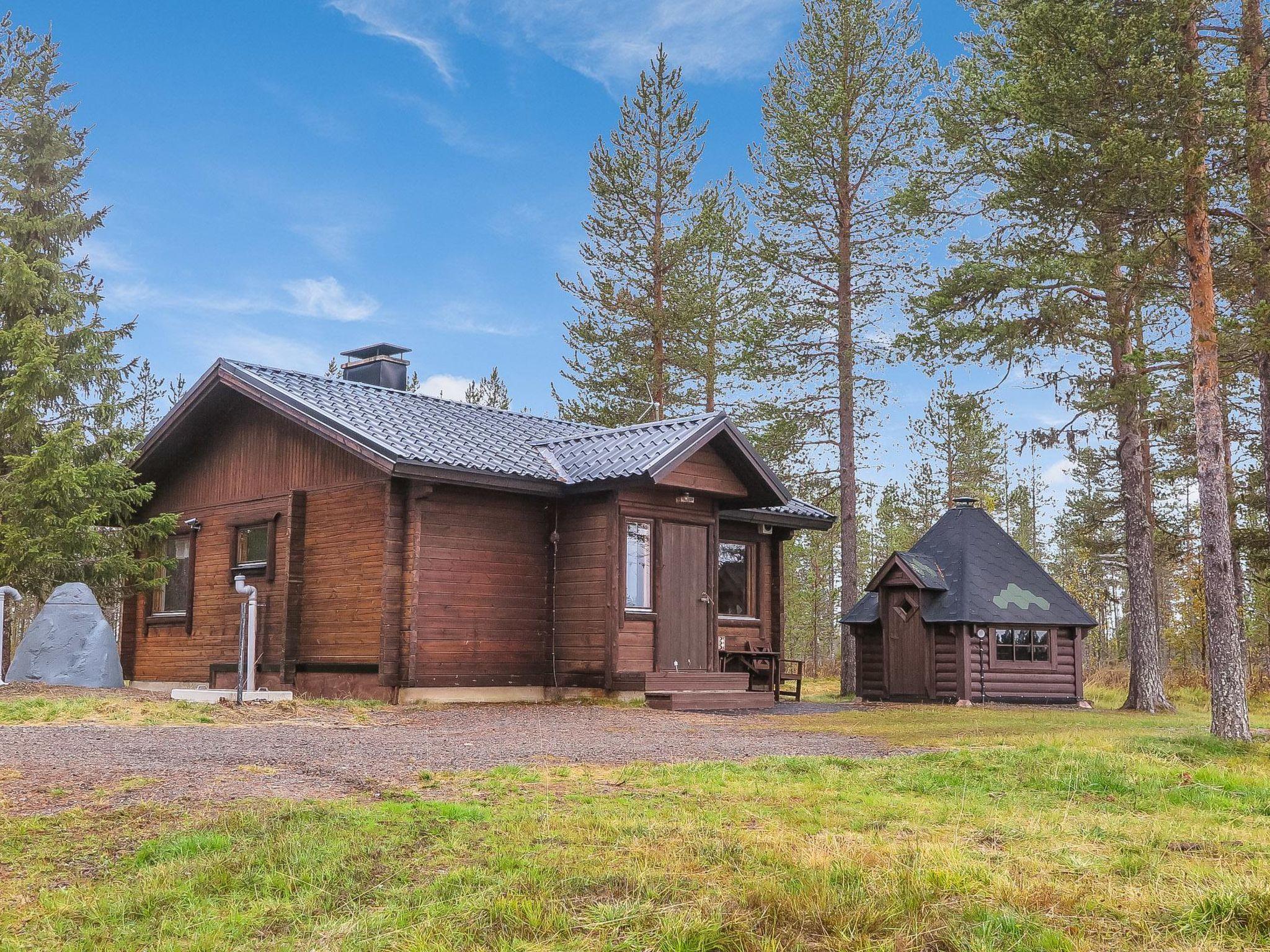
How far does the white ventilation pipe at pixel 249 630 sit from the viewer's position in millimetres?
13898

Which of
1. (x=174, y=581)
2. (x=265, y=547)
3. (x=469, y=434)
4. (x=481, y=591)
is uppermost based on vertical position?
(x=469, y=434)

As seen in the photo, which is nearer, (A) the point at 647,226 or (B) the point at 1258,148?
(B) the point at 1258,148

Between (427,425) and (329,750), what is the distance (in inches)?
337

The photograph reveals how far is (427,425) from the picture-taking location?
16656 millimetres

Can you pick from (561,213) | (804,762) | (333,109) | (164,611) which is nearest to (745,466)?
(804,762)

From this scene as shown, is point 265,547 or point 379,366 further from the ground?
point 379,366

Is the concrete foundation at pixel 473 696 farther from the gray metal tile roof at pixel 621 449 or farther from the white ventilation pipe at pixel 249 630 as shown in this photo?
the gray metal tile roof at pixel 621 449

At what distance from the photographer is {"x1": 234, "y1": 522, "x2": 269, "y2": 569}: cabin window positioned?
17.1 m

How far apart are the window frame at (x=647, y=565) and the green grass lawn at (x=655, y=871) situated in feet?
27.9

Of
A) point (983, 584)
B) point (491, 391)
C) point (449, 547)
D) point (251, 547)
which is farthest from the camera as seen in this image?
point (491, 391)

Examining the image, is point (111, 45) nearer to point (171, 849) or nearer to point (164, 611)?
point (164, 611)

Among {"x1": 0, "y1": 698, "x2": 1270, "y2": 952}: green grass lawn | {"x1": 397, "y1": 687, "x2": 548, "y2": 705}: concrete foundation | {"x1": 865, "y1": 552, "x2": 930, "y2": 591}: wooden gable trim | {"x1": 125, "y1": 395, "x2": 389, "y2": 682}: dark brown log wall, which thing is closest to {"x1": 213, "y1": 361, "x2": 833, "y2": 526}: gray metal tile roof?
{"x1": 125, "y1": 395, "x2": 389, "y2": 682}: dark brown log wall

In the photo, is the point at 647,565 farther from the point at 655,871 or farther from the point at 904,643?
the point at 655,871

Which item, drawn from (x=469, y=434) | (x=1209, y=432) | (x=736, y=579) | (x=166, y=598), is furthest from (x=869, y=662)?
(x=166, y=598)
